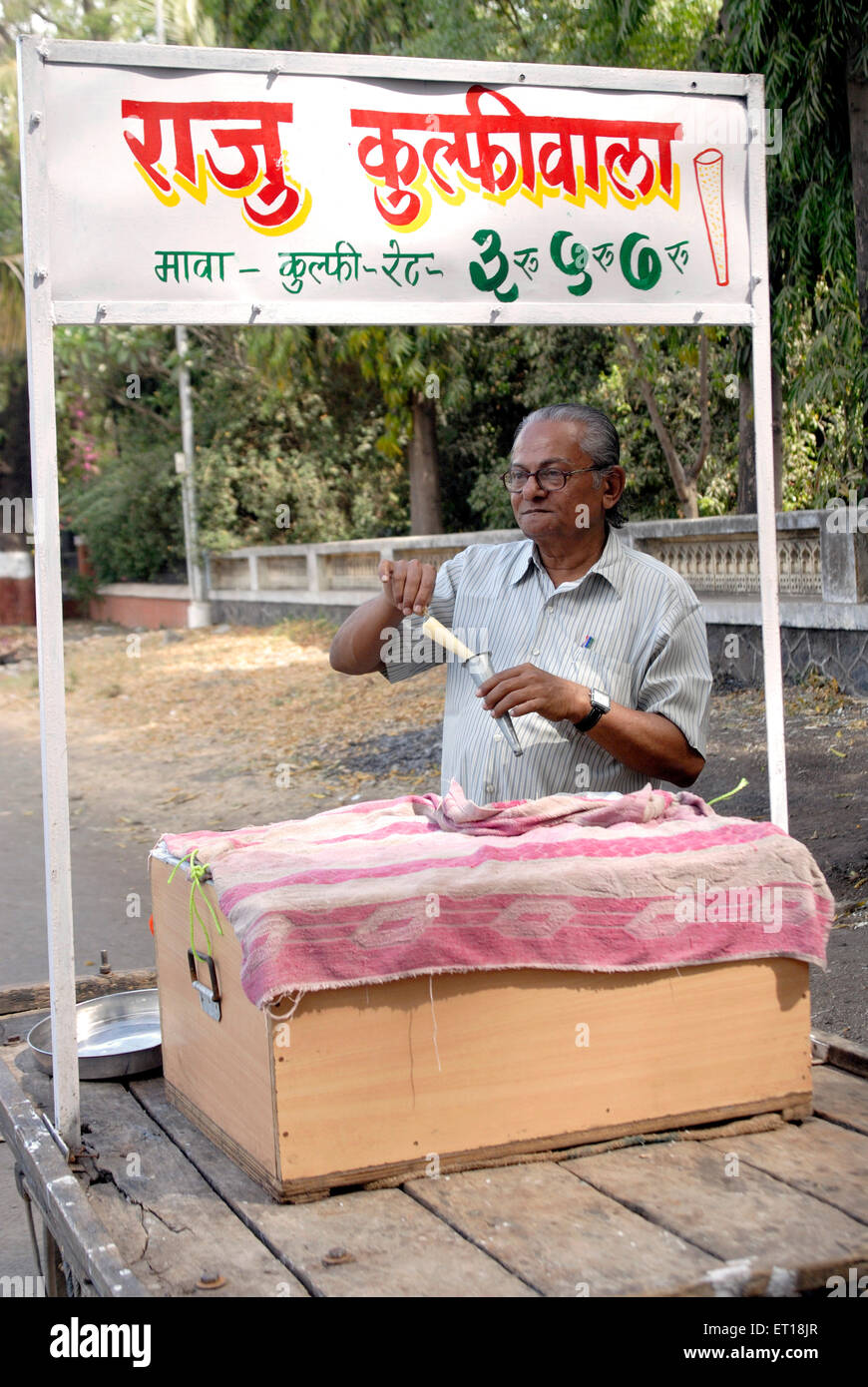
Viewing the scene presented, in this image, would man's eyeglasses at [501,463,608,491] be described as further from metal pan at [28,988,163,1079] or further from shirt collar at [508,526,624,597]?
metal pan at [28,988,163,1079]

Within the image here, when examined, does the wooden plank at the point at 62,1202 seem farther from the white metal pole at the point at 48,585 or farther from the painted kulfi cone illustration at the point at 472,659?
the painted kulfi cone illustration at the point at 472,659

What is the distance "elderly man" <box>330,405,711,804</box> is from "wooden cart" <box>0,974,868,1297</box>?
2.65ft

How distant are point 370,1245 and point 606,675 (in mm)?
1373

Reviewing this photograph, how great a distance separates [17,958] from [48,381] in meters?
4.09

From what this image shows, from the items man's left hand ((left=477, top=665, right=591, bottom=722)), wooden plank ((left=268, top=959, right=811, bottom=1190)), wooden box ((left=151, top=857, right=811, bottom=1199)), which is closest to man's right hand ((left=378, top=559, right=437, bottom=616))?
man's left hand ((left=477, top=665, right=591, bottom=722))

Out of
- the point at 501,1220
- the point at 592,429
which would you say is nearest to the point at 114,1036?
the point at 501,1220

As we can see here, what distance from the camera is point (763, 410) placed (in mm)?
2779

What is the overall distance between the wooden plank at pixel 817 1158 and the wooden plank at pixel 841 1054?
324mm

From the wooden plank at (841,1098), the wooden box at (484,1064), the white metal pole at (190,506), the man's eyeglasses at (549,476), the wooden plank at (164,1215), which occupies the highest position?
the white metal pole at (190,506)

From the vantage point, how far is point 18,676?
18.6 meters

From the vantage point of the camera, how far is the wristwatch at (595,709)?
2.60 m

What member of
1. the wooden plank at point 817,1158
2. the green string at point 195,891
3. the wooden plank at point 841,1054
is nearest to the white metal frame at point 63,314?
the green string at point 195,891

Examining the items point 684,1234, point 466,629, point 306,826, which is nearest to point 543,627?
point 466,629

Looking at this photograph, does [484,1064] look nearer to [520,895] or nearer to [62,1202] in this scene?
[520,895]
